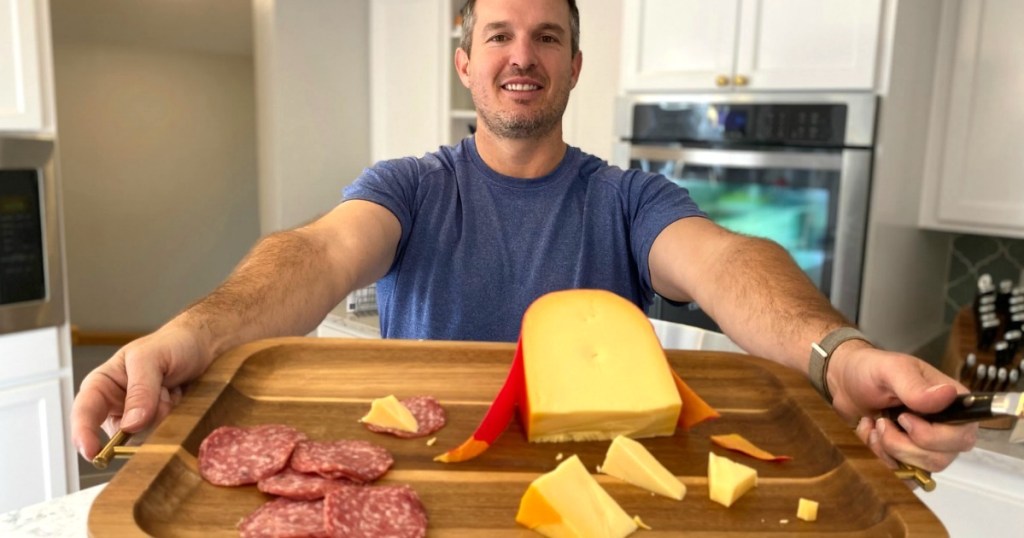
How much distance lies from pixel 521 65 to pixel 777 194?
1146 millimetres

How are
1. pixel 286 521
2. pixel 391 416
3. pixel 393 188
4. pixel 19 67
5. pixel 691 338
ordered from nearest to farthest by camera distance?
pixel 286 521, pixel 391 416, pixel 393 188, pixel 691 338, pixel 19 67

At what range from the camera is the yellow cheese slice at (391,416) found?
0.94 m

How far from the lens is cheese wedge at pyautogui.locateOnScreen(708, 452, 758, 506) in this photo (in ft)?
2.65

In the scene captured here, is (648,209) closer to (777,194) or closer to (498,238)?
(498,238)

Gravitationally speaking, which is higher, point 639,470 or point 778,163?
point 778,163

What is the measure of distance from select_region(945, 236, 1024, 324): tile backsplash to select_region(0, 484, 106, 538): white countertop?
271 cm

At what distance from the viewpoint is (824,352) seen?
0.99 metres

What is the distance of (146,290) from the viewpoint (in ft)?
10.4

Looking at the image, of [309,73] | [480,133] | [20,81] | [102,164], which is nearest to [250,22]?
[309,73]

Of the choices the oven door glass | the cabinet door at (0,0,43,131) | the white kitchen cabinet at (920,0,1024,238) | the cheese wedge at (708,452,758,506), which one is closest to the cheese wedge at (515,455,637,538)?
the cheese wedge at (708,452,758,506)

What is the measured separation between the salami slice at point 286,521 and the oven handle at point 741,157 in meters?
1.93

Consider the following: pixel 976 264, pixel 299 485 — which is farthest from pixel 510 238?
pixel 976 264

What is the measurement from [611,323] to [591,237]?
58 centimetres

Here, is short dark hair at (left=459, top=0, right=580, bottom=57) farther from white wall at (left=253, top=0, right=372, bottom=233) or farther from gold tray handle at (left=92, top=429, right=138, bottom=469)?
white wall at (left=253, top=0, right=372, bottom=233)
